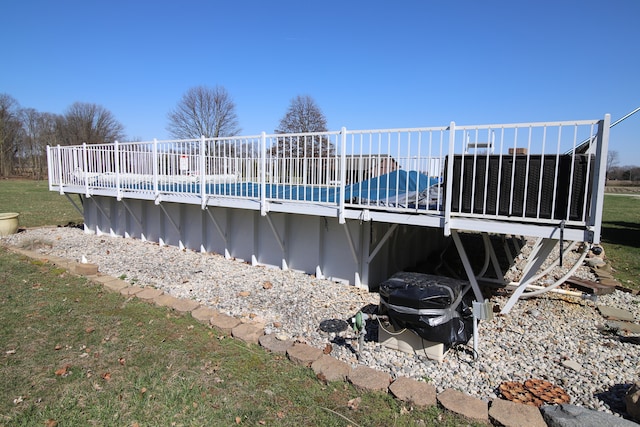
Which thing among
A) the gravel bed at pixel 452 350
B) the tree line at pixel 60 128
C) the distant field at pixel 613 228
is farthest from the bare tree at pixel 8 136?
the gravel bed at pixel 452 350

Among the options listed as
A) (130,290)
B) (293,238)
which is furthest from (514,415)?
(130,290)

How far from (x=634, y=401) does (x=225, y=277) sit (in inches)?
207

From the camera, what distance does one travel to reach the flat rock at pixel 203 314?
428 cm

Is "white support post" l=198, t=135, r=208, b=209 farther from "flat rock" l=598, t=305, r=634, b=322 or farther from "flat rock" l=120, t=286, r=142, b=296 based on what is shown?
"flat rock" l=598, t=305, r=634, b=322

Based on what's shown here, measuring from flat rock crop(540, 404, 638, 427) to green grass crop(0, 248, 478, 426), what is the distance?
0.61 meters

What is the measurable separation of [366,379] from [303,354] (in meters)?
0.68

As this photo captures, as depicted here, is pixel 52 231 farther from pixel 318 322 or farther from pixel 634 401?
pixel 634 401

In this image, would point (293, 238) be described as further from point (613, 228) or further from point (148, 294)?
point (613, 228)

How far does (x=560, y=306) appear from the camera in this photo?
4996 millimetres

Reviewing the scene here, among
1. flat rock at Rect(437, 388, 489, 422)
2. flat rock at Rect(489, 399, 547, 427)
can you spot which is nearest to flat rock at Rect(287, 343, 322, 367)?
flat rock at Rect(437, 388, 489, 422)

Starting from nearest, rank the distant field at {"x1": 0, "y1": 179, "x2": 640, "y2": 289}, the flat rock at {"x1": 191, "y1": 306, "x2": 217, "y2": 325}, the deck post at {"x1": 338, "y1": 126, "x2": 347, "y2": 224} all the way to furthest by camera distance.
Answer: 1. the flat rock at {"x1": 191, "y1": 306, "x2": 217, "y2": 325}
2. the deck post at {"x1": 338, "y1": 126, "x2": 347, "y2": 224}
3. the distant field at {"x1": 0, "y1": 179, "x2": 640, "y2": 289}

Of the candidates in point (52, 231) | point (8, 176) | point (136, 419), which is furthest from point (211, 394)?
point (8, 176)

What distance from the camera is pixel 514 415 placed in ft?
8.43

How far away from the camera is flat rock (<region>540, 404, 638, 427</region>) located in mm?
2359
